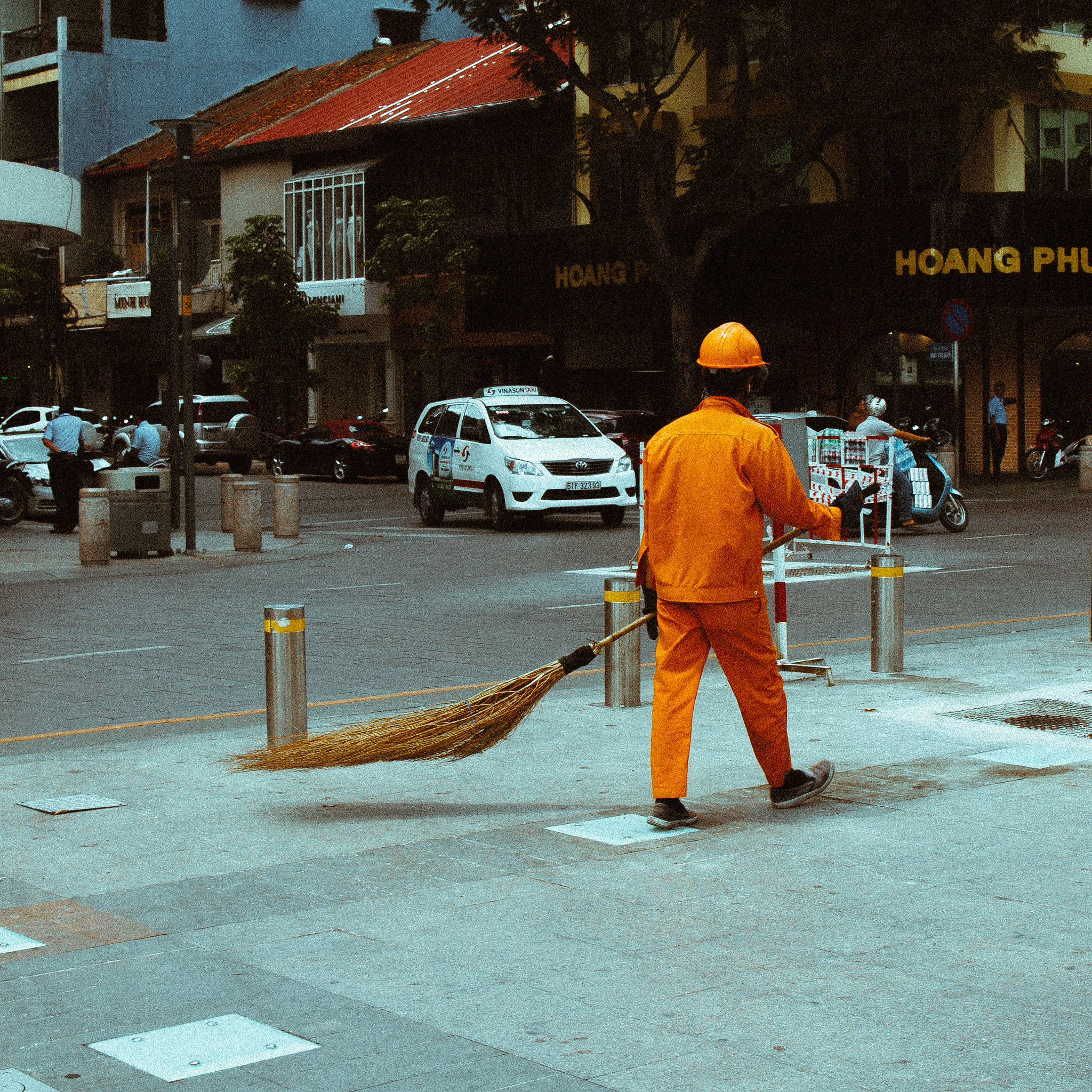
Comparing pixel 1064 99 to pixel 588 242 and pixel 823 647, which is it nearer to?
pixel 588 242

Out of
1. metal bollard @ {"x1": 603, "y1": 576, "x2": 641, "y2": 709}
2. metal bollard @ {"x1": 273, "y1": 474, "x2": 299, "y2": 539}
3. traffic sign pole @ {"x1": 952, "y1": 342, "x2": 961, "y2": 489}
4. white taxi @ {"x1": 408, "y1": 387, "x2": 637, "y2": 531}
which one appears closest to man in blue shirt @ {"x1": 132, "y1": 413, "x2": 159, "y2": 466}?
white taxi @ {"x1": 408, "y1": 387, "x2": 637, "y2": 531}

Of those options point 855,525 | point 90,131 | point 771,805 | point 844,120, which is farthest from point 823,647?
point 90,131

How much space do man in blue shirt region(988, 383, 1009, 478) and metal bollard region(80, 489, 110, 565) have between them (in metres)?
18.6

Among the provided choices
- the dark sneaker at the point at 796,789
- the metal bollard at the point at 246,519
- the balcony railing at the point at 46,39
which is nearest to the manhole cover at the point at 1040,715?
the dark sneaker at the point at 796,789

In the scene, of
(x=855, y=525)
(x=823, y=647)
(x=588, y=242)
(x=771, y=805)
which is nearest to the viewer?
(x=771, y=805)

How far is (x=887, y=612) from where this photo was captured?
9.81 meters

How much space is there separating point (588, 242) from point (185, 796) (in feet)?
98.2

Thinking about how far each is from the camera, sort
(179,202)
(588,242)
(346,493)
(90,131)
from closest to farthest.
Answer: (179,202) → (346,493) → (588,242) → (90,131)

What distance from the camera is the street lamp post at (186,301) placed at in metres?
19.1

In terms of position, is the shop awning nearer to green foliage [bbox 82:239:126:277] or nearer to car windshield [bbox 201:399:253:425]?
car windshield [bbox 201:399:253:425]

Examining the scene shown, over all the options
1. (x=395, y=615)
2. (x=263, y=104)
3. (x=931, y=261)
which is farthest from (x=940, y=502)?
(x=263, y=104)

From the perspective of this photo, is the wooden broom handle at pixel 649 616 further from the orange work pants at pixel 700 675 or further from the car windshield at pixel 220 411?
the car windshield at pixel 220 411

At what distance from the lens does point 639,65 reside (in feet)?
102

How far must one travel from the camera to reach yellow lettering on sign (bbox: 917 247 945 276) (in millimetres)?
30500
